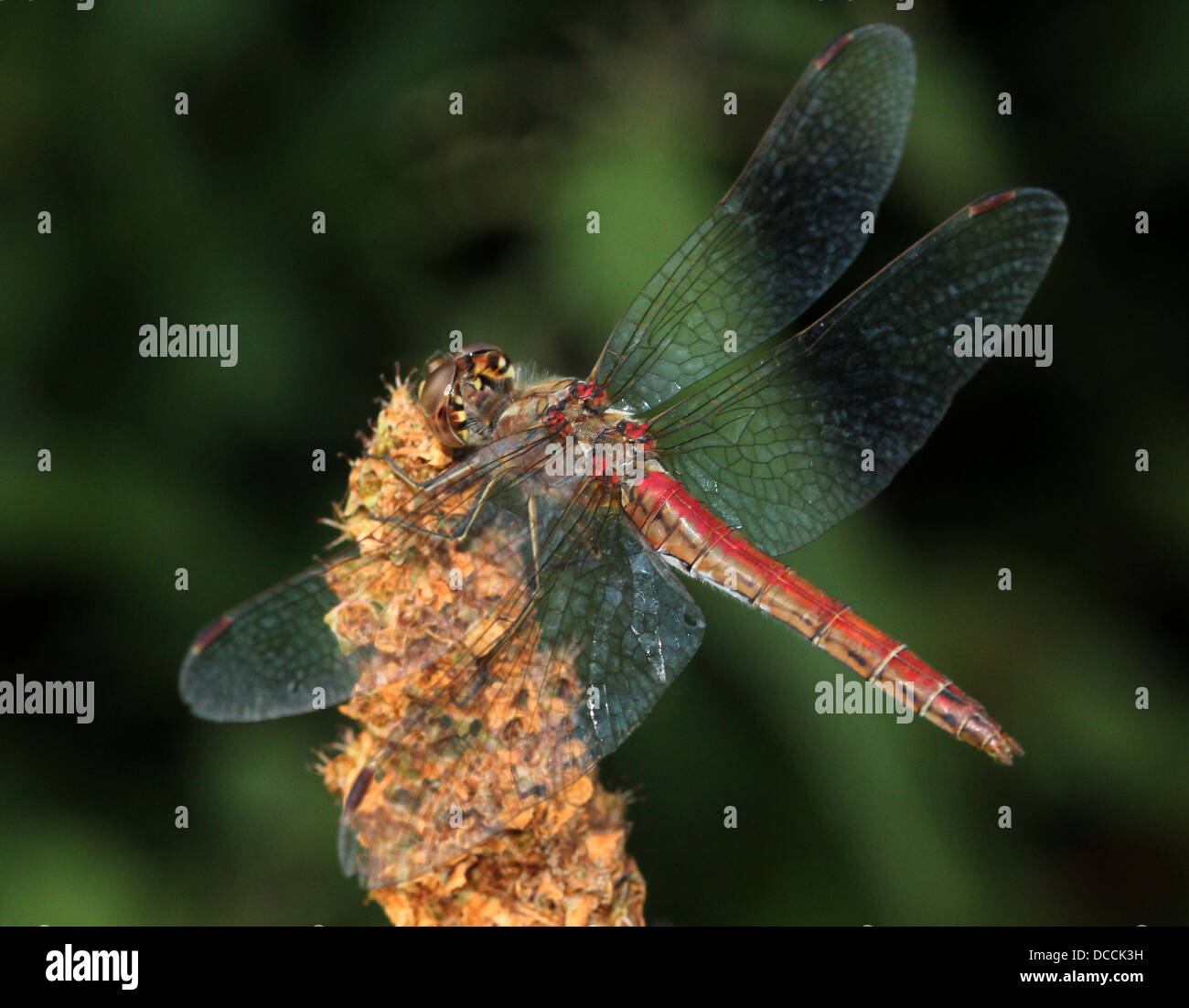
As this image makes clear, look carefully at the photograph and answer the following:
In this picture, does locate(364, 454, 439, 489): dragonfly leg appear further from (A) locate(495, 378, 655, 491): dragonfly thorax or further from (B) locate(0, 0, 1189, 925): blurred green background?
(B) locate(0, 0, 1189, 925): blurred green background

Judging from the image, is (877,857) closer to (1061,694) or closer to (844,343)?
(1061,694)

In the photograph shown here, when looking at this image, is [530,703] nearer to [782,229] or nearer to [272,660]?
[272,660]

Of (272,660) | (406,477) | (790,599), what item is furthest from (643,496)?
(272,660)

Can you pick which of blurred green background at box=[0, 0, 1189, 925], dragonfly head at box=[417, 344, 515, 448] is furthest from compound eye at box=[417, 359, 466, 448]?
blurred green background at box=[0, 0, 1189, 925]

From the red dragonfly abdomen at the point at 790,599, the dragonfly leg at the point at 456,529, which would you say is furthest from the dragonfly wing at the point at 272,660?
the red dragonfly abdomen at the point at 790,599

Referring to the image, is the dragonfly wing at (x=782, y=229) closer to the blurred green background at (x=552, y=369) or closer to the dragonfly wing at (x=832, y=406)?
the dragonfly wing at (x=832, y=406)
